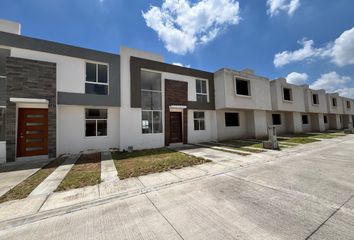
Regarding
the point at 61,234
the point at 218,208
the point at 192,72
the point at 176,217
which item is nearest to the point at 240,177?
the point at 218,208

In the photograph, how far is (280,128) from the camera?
72.2 feet

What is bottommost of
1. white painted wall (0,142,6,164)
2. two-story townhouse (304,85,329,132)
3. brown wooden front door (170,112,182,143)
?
white painted wall (0,142,6,164)

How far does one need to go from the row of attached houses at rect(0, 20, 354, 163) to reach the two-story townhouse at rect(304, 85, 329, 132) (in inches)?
395

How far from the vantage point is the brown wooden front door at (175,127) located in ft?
44.7

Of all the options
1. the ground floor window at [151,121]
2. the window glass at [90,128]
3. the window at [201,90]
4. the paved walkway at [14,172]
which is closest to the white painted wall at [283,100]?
the window at [201,90]

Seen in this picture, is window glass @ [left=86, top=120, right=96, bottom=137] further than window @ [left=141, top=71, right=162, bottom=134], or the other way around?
window @ [left=141, top=71, right=162, bottom=134]

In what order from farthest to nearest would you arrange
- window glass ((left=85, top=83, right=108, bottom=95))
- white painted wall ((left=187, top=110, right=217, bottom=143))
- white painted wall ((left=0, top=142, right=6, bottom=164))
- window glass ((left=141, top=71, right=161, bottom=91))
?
white painted wall ((left=187, top=110, right=217, bottom=143))
window glass ((left=141, top=71, right=161, bottom=91))
window glass ((left=85, top=83, right=108, bottom=95))
white painted wall ((left=0, top=142, right=6, bottom=164))

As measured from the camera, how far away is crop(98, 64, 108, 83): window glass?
11.1 metres

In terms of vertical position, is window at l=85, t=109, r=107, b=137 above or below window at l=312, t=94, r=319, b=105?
below

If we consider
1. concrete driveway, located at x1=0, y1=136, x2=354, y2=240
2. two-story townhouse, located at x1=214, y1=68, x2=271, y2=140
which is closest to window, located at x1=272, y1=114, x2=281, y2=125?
two-story townhouse, located at x1=214, y1=68, x2=271, y2=140

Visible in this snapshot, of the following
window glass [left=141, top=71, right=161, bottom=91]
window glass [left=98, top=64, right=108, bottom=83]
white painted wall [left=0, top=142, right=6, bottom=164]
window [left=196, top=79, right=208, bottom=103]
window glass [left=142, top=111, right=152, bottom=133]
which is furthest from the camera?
window [left=196, top=79, right=208, bottom=103]

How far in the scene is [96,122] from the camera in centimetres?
1105

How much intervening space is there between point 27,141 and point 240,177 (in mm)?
11423

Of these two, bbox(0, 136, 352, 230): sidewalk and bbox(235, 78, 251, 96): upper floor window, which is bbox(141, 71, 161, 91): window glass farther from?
bbox(235, 78, 251, 96): upper floor window
